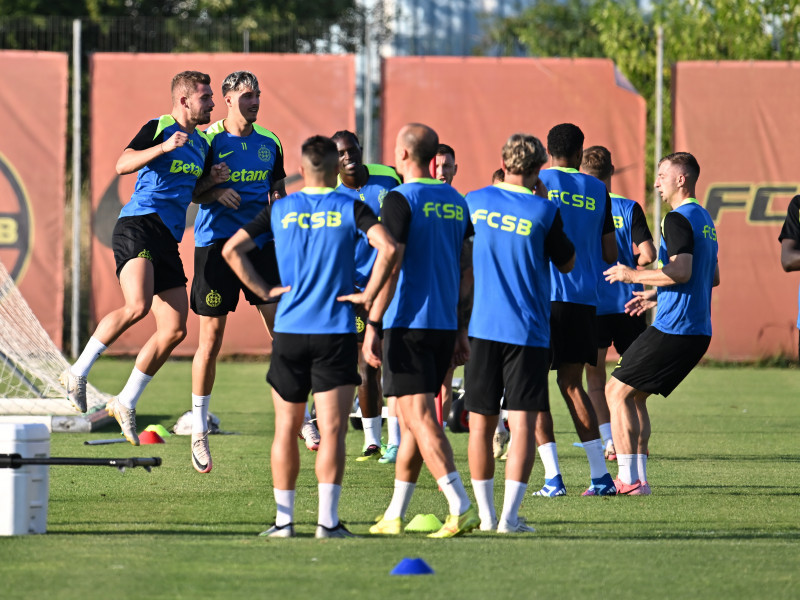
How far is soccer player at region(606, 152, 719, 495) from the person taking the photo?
791 cm

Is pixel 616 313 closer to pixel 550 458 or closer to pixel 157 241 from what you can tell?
pixel 550 458

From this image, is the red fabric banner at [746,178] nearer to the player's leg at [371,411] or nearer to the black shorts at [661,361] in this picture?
the player's leg at [371,411]

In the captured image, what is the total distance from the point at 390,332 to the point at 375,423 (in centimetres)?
339

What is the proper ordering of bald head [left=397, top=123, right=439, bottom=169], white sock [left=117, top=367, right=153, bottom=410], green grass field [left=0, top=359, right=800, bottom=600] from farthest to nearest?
1. white sock [left=117, top=367, right=153, bottom=410]
2. bald head [left=397, top=123, right=439, bottom=169]
3. green grass field [left=0, top=359, right=800, bottom=600]

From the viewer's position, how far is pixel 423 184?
6.32 metres

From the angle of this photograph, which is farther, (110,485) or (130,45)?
(130,45)

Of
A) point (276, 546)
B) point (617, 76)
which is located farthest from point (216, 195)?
point (617, 76)

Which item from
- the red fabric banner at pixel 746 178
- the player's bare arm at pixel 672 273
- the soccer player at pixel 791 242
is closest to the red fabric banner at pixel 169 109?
the red fabric banner at pixel 746 178

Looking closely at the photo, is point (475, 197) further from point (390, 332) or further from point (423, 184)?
point (390, 332)

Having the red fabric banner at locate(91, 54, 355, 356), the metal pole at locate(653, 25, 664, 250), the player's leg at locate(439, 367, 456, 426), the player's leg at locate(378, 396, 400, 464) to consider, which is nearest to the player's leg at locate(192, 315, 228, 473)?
the player's leg at locate(378, 396, 400, 464)

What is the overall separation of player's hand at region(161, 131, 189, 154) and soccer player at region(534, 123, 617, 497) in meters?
2.21

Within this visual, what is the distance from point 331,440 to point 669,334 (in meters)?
2.77

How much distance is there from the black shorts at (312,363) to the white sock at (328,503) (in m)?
0.43

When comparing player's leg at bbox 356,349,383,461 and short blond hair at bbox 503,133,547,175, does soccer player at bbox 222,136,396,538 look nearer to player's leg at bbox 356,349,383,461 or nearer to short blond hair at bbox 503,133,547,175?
short blond hair at bbox 503,133,547,175
